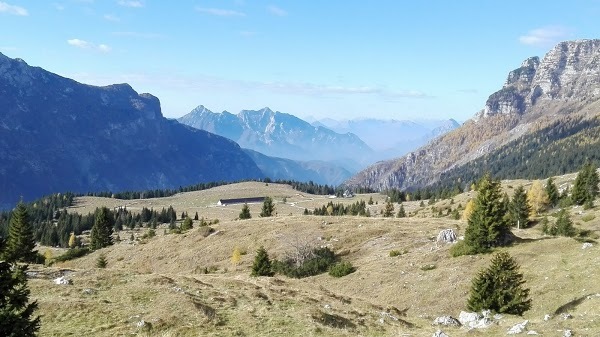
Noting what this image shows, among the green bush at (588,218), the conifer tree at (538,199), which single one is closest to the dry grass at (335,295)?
the green bush at (588,218)

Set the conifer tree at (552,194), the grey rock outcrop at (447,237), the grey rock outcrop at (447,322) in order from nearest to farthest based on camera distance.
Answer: the grey rock outcrop at (447,322), the grey rock outcrop at (447,237), the conifer tree at (552,194)

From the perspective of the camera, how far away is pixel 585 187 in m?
90.9

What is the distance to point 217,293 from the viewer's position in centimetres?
3375

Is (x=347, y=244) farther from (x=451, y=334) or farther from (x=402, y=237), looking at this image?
(x=451, y=334)

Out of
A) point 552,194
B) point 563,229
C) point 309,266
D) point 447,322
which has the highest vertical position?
point 552,194

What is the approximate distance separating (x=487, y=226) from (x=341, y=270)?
18.3 metres

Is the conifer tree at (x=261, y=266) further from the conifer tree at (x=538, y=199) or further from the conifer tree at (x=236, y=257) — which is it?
the conifer tree at (x=538, y=199)

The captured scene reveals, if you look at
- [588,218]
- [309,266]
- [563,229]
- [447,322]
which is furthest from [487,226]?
[588,218]

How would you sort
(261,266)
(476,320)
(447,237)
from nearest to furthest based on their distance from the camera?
1. (476,320)
2. (261,266)
3. (447,237)

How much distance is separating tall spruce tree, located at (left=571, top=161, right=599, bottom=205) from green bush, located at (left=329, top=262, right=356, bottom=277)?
185 feet

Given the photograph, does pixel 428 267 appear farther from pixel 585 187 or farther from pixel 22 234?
pixel 22 234

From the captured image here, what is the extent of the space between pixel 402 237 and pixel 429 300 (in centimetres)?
2585

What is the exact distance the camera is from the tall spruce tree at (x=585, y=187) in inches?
3553

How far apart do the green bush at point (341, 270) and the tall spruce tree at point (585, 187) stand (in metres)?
56.3
